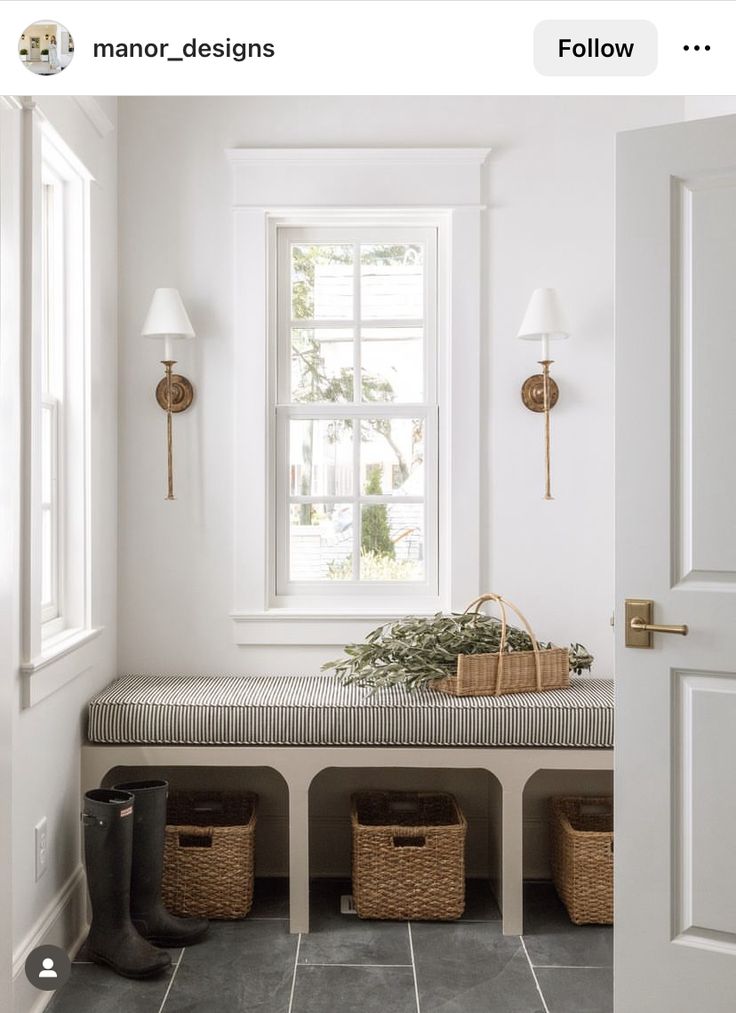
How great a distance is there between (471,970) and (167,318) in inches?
83.4

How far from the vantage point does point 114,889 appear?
229 centimetres

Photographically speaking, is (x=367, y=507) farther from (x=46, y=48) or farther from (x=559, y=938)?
(x=46, y=48)

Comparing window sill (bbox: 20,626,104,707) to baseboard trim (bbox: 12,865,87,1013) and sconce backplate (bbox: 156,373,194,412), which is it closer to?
baseboard trim (bbox: 12,865,87,1013)

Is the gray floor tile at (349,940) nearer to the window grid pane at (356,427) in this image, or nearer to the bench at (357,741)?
the bench at (357,741)

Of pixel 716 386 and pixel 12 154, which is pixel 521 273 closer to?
pixel 716 386

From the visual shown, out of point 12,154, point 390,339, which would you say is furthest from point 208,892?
point 12,154

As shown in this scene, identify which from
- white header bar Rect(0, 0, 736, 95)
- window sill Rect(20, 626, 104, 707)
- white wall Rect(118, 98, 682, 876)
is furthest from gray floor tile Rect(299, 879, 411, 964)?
white header bar Rect(0, 0, 736, 95)

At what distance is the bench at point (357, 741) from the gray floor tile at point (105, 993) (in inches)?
18.4

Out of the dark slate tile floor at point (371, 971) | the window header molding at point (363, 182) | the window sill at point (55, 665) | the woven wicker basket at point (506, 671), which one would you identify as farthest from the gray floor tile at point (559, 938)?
the window header molding at point (363, 182)

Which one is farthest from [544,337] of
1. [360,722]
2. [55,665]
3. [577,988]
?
[577,988]

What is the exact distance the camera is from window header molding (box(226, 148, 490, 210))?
2.96 meters

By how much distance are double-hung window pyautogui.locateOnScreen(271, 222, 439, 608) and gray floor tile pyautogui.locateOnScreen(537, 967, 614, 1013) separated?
1.24m

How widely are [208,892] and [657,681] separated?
1.49 meters

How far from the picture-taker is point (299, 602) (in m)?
3.07
